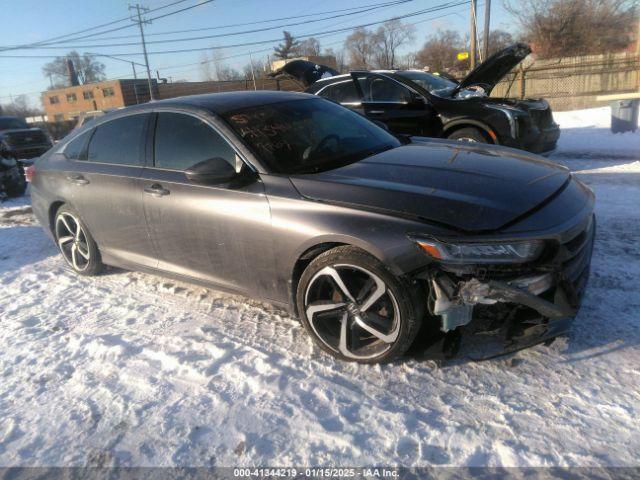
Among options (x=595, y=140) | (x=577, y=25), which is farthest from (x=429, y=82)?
(x=577, y=25)

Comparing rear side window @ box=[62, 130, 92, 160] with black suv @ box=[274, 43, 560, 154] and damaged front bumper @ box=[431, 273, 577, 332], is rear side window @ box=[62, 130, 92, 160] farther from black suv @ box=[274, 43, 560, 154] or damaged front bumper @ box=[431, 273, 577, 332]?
black suv @ box=[274, 43, 560, 154]

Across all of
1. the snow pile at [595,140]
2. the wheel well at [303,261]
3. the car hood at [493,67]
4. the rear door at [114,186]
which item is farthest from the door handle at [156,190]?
the snow pile at [595,140]

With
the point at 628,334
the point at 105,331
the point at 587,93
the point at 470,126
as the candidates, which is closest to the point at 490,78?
the point at 470,126

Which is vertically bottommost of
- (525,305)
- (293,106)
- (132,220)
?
(525,305)

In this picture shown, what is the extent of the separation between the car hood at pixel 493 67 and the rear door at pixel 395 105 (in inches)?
23.8

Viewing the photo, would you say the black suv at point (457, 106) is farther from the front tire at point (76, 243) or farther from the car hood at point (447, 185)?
the front tire at point (76, 243)

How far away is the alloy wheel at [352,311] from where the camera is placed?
9.11 feet

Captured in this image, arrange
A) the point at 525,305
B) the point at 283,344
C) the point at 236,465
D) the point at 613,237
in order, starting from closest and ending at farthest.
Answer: the point at 236,465 < the point at 525,305 < the point at 283,344 < the point at 613,237

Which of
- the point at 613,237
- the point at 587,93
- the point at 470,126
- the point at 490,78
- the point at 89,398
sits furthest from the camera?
the point at 587,93

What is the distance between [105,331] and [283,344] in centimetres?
144

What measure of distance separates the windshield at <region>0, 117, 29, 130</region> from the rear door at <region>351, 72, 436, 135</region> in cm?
1518

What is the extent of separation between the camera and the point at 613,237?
4.46 metres

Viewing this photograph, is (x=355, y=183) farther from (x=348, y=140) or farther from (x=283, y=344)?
(x=283, y=344)

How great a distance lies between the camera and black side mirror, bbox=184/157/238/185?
316cm
